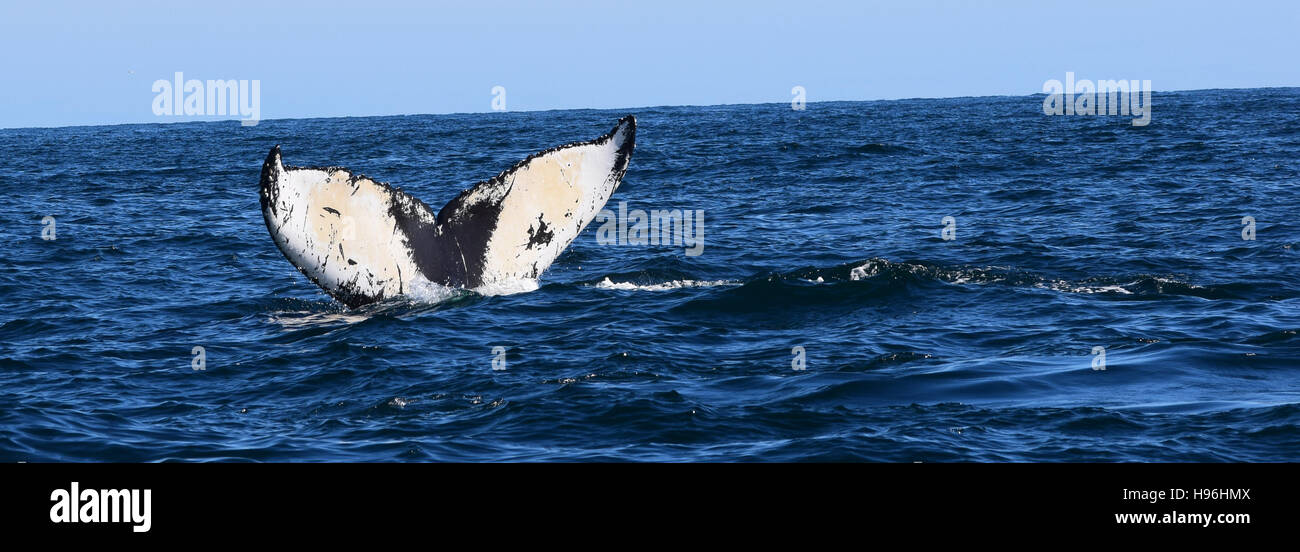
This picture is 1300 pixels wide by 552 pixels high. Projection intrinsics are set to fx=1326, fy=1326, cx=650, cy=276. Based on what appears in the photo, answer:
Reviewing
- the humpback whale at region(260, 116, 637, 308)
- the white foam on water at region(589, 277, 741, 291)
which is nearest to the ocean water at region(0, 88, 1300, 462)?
the white foam on water at region(589, 277, 741, 291)

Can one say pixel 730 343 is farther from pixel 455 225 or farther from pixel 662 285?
pixel 662 285

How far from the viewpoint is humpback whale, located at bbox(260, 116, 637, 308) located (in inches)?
392

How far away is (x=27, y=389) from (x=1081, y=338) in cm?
884

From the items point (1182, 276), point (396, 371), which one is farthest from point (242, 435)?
point (1182, 276)

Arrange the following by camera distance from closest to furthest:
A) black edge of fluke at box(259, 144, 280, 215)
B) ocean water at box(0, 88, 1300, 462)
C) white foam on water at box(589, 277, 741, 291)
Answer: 1. ocean water at box(0, 88, 1300, 462)
2. black edge of fluke at box(259, 144, 280, 215)
3. white foam on water at box(589, 277, 741, 291)

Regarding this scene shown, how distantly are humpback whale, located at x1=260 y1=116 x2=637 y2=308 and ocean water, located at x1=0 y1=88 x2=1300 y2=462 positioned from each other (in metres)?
0.70

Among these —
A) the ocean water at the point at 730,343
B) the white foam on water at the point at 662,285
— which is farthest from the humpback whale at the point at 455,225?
the white foam on water at the point at 662,285

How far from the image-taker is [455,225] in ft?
35.6

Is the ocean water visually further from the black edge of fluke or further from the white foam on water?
the black edge of fluke

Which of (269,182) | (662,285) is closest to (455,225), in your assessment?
(269,182)

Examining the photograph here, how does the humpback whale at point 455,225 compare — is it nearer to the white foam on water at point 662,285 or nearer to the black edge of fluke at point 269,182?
the black edge of fluke at point 269,182

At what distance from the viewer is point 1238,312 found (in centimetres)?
1277

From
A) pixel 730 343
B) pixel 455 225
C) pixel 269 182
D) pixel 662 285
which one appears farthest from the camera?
pixel 662 285

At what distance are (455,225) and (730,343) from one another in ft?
9.22
